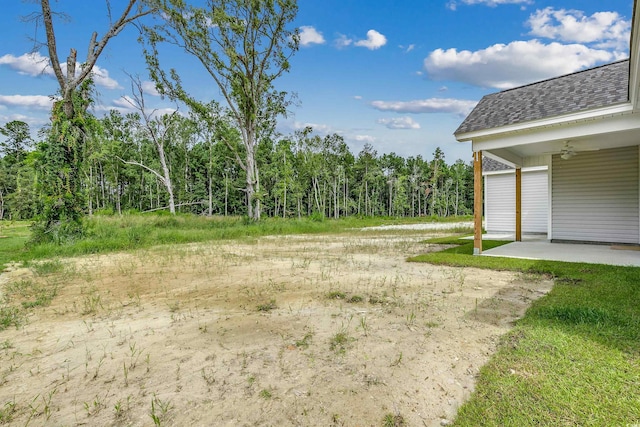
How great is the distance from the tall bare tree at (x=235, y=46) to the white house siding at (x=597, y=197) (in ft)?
40.2

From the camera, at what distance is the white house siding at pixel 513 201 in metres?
11.5

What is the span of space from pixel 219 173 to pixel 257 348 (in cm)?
3965

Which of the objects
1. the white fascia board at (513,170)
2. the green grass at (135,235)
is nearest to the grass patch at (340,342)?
the green grass at (135,235)

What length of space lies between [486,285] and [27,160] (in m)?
12.2

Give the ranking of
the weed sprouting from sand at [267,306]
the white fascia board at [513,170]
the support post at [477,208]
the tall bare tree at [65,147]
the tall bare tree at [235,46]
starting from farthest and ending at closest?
the tall bare tree at [235,46], the white fascia board at [513,170], the tall bare tree at [65,147], the support post at [477,208], the weed sprouting from sand at [267,306]

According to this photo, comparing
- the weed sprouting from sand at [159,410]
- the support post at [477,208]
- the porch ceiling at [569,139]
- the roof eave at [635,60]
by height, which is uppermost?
the roof eave at [635,60]

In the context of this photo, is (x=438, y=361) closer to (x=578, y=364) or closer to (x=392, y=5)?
(x=578, y=364)

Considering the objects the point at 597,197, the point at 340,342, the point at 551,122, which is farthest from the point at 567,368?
the point at 597,197

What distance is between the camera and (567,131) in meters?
6.39

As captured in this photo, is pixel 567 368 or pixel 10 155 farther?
pixel 10 155

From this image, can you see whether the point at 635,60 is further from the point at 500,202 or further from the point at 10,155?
the point at 10,155

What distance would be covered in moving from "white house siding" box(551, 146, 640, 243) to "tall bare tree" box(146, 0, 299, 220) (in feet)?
40.2

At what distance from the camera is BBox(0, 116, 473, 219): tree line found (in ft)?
102

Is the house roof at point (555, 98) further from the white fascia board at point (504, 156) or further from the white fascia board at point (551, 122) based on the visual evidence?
the white fascia board at point (504, 156)
